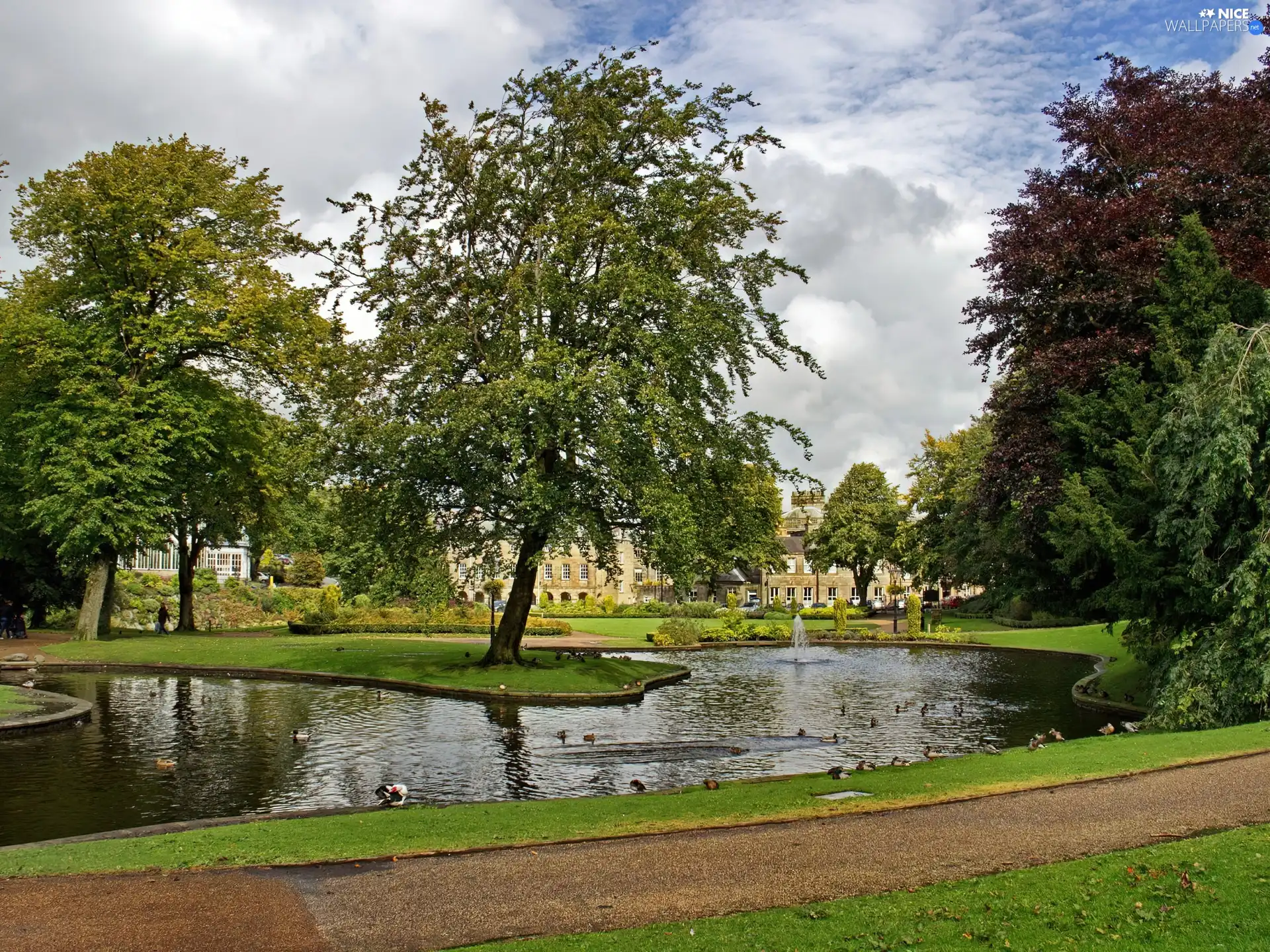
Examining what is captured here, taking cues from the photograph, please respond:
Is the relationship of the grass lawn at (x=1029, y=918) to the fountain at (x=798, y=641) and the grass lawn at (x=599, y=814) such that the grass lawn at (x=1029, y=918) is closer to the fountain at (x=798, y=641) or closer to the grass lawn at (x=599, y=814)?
the grass lawn at (x=599, y=814)

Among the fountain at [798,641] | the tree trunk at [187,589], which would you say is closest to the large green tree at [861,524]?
the fountain at [798,641]

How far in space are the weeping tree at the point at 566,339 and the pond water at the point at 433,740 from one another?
17.5 feet

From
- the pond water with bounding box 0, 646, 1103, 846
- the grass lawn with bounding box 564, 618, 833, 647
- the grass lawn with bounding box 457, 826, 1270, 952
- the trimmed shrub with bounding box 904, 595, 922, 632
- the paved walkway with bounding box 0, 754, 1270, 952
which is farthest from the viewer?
the grass lawn with bounding box 564, 618, 833, 647

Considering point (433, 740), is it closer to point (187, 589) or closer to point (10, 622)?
point (187, 589)

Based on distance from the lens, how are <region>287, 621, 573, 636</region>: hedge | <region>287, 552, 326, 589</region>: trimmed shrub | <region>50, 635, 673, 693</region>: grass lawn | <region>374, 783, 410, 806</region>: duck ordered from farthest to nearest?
<region>287, 552, 326, 589</region>: trimmed shrub, <region>287, 621, 573, 636</region>: hedge, <region>50, 635, 673, 693</region>: grass lawn, <region>374, 783, 410, 806</region>: duck

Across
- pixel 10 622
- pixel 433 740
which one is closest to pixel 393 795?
pixel 433 740

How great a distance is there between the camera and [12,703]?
23953mm

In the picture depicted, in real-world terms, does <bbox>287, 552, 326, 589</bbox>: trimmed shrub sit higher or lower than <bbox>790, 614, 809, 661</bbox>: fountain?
higher

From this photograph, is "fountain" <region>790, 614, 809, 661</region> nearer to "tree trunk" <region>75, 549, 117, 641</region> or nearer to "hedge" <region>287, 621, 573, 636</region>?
"hedge" <region>287, 621, 573, 636</region>

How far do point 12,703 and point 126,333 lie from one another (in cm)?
2084

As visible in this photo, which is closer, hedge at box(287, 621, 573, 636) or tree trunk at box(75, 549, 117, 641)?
tree trunk at box(75, 549, 117, 641)

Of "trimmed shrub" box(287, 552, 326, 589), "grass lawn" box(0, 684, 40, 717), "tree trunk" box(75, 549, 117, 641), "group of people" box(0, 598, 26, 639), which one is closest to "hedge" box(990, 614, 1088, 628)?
"tree trunk" box(75, 549, 117, 641)

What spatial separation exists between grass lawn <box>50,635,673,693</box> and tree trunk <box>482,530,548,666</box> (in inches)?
29.3

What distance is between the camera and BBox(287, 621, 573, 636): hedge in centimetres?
5291
